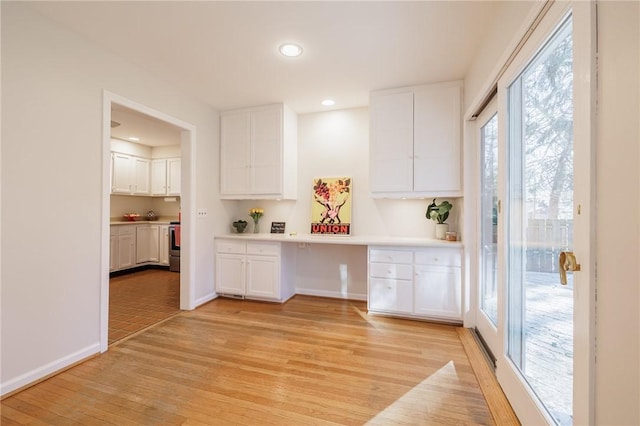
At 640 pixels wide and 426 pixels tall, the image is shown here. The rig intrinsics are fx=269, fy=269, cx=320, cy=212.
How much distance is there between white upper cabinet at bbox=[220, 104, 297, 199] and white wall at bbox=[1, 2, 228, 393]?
4.55 ft

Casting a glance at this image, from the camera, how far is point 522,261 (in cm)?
157

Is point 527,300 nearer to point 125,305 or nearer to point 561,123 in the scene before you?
point 561,123

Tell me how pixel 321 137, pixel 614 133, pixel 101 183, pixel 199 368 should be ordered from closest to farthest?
pixel 614 133
pixel 199 368
pixel 101 183
pixel 321 137

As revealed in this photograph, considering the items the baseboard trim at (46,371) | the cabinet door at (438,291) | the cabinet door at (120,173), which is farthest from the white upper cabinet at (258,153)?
the cabinet door at (120,173)

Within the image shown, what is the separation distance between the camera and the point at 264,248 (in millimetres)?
3428

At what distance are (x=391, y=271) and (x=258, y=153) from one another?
2.24m

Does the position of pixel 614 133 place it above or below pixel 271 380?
above

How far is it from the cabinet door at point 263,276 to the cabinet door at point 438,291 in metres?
1.67

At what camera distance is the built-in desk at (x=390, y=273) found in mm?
2748

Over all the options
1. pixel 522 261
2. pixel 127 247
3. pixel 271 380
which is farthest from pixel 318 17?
pixel 127 247

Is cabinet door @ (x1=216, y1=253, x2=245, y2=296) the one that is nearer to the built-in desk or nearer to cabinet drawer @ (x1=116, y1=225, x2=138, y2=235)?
the built-in desk

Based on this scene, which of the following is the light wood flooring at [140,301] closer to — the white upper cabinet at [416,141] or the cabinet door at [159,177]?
the cabinet door at [159,177]

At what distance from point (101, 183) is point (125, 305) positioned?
1.88 metres

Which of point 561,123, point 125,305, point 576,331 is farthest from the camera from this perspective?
point 125,305
